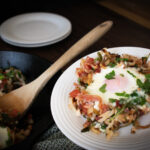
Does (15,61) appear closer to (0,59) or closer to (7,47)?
(0,59)

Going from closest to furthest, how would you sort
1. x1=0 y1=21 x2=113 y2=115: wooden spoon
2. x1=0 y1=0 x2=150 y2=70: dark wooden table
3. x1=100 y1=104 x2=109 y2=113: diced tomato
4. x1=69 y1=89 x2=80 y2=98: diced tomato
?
x1=100 y1=104 x2=109 y2=113: diced tomato, x1=69 y1=89 x2=80 y2=98: diced tomato, x1=0 y1=21 x2=113 y2=115: wooden spoon, x1=0 y1=0 x2=150 y2=70: dark wooden table

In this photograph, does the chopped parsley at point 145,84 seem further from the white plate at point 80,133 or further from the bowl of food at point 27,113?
the bowl of food at point 27,113

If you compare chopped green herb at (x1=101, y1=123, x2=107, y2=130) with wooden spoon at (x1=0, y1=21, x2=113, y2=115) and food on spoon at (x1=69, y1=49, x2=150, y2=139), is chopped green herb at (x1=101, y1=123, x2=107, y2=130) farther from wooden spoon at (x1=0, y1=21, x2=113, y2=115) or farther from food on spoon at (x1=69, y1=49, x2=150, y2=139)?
wooden spoon at (x1=0, y1=21, x2=113, y2=115)

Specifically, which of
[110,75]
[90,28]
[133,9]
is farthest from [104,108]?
[133,9]

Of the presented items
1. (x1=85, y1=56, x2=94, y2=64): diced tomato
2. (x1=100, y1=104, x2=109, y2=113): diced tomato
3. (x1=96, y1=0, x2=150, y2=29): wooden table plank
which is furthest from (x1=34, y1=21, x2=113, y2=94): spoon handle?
(x1=96, y1=0, x2=150, y2=29): wooden table plank

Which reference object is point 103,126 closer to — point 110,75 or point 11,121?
point 110,75

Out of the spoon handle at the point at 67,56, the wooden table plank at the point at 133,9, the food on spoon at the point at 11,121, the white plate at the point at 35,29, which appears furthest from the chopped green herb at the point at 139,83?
the wooden table plank at the point at 133,9

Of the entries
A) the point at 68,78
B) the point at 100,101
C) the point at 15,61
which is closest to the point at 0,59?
the point at 15,61

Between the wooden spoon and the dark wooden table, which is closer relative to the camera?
the wooden spoon
